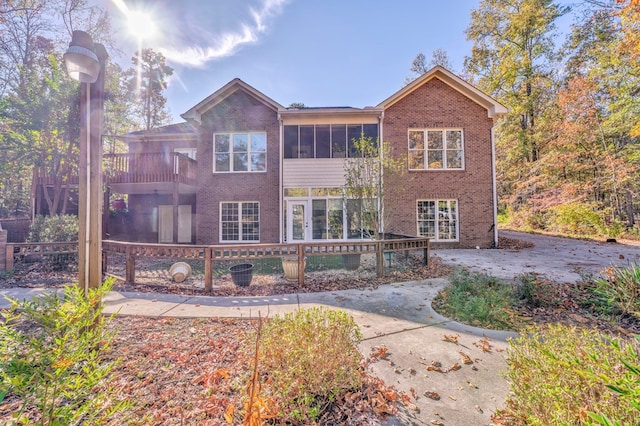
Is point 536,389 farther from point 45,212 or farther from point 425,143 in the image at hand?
point 45,212

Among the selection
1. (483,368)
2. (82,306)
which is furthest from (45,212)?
(483,368)

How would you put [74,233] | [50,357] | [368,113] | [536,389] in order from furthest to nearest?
[368,113]
[74,233]
[536,389]
[50,357]

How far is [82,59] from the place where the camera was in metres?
2.76

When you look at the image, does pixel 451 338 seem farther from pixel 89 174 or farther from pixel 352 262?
pixel 89 174

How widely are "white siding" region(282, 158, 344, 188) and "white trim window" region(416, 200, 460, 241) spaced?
13.9ft

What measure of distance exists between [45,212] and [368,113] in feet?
50.6

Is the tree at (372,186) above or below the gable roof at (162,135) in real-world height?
below

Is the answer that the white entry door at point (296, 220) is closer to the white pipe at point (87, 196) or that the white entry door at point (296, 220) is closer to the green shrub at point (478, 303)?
the green shrub at point (478, 303)

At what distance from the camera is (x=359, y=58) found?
12500 mm

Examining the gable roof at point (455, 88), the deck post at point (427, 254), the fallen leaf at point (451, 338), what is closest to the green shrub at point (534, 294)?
the fallen leaf at point (451, 338)

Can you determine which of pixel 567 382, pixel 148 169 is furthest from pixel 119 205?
pixel 567 382

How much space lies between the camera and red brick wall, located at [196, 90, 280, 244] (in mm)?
12648

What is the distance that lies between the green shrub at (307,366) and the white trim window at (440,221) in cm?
1085

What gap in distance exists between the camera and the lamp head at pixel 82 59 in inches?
108
